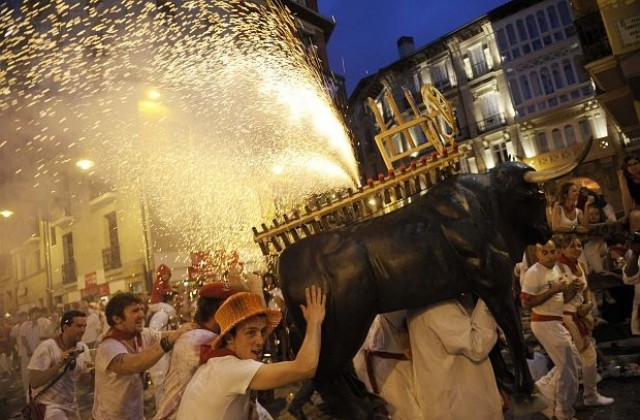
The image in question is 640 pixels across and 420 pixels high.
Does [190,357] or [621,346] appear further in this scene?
[621,346]

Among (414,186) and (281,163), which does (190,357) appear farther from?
(281,163)

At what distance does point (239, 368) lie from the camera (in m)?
2.39

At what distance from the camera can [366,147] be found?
37.4m

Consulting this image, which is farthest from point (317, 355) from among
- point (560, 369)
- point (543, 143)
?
point (543, 143)

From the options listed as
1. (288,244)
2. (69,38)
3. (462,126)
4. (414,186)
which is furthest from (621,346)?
(462,126)

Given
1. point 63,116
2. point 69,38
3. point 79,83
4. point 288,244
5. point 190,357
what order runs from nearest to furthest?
point 190,357 < point 288,244 < point 69,38 < point 79,83 < point 63,116

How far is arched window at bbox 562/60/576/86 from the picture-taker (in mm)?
25227

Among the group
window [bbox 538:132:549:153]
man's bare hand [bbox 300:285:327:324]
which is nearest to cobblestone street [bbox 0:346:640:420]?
man's bare hand [bbox 300:285:327:324]

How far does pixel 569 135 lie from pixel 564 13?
6887 mm

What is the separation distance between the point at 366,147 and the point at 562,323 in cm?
3316

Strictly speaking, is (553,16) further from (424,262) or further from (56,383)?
(56,383)

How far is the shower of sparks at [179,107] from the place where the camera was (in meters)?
8.41

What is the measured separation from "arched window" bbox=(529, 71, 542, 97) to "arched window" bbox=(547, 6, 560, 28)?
2701 mm

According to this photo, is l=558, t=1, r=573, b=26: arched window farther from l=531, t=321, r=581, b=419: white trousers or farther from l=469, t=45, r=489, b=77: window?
l=531, t=321, r=581, b=419: white trousers
